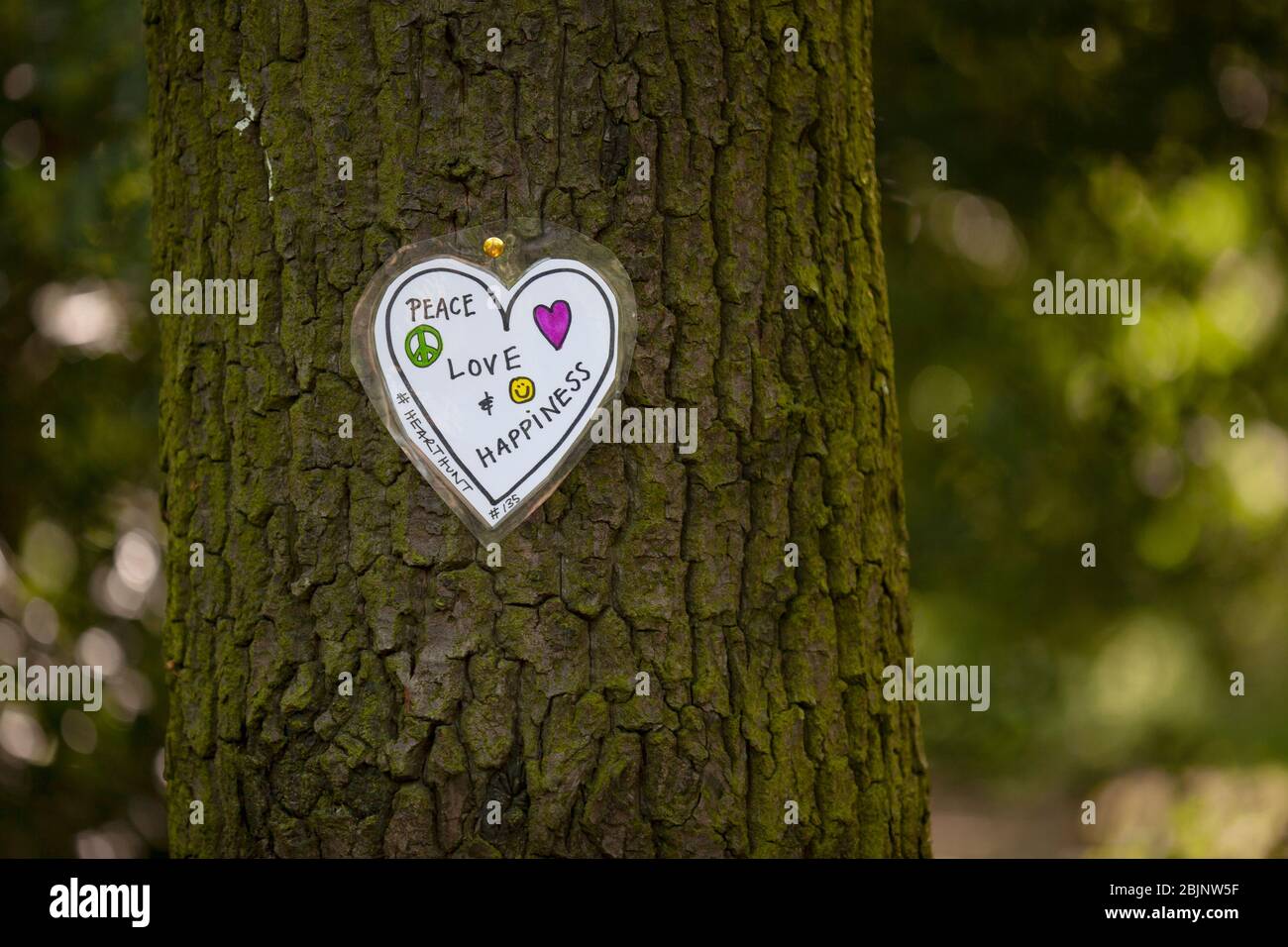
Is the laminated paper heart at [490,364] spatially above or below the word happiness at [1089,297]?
below

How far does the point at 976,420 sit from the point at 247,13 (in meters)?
2.06

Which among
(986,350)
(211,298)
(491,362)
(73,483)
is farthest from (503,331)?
(73,483)

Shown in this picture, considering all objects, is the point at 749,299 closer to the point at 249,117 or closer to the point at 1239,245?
the point at 249,117

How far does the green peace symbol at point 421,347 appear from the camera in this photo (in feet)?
4.36

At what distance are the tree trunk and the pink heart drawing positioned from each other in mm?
94

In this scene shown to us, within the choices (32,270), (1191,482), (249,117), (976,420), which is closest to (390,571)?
(249,117)

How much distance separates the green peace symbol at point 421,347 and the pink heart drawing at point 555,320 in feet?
0.43

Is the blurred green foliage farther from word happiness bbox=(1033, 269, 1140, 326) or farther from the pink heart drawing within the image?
the pink heart drawing

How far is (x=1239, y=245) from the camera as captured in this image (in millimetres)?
2980

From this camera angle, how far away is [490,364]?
1.33 meters

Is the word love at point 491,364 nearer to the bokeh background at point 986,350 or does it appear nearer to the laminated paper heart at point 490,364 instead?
the laminated paper heart at point 490,364

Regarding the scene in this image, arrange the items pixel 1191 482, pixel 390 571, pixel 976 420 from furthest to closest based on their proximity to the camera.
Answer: pixel 1191 482 → pixel 976 420 → pixel 390 571

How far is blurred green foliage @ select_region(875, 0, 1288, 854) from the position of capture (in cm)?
262

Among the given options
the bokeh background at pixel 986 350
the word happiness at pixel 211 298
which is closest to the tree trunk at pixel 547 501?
the word happiness at pixel 211 298
